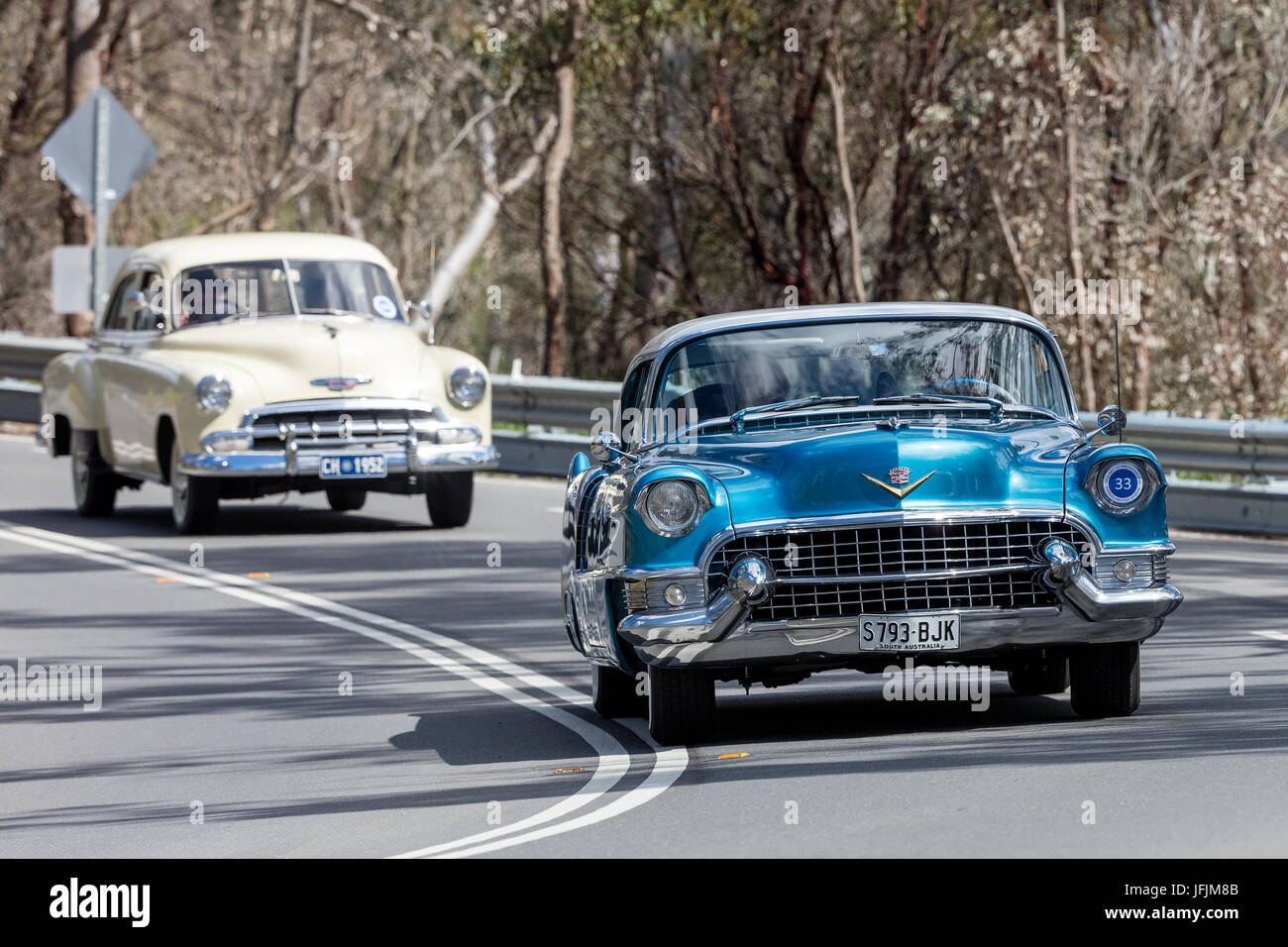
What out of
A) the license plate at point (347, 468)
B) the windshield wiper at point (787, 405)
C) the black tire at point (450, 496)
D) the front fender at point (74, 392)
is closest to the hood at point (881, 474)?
the windshield wiper at point (787, 405)

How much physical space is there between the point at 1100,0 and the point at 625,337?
8.62 meters

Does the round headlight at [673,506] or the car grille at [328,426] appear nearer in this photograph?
the round headlight at [673,506]

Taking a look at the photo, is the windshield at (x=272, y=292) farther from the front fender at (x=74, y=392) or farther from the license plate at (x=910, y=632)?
the license plate at (x=910, y=632)

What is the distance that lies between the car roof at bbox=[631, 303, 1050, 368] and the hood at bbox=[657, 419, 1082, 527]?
98 centimetres

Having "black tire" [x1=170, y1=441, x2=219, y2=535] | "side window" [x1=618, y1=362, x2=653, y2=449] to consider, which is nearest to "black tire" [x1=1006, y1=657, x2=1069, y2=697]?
"side window" [x1=618, y1=362, x2=653, y2=449]

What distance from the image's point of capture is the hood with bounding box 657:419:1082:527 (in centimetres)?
829

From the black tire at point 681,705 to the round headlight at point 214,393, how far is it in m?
8.11

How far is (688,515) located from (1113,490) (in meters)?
1.57

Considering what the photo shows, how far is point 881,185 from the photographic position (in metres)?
32.8

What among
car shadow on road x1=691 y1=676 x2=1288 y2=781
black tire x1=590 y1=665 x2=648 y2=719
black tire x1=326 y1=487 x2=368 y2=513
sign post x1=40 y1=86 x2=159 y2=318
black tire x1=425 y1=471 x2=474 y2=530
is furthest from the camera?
sign post x1=40 y1=86 x2=159 y2=318

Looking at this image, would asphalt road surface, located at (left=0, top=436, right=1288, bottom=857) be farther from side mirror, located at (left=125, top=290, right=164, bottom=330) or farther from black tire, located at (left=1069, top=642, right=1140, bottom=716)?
side mirror, located at (left=125, top=290, right=164, bottom=330)

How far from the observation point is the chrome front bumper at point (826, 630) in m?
8.20
